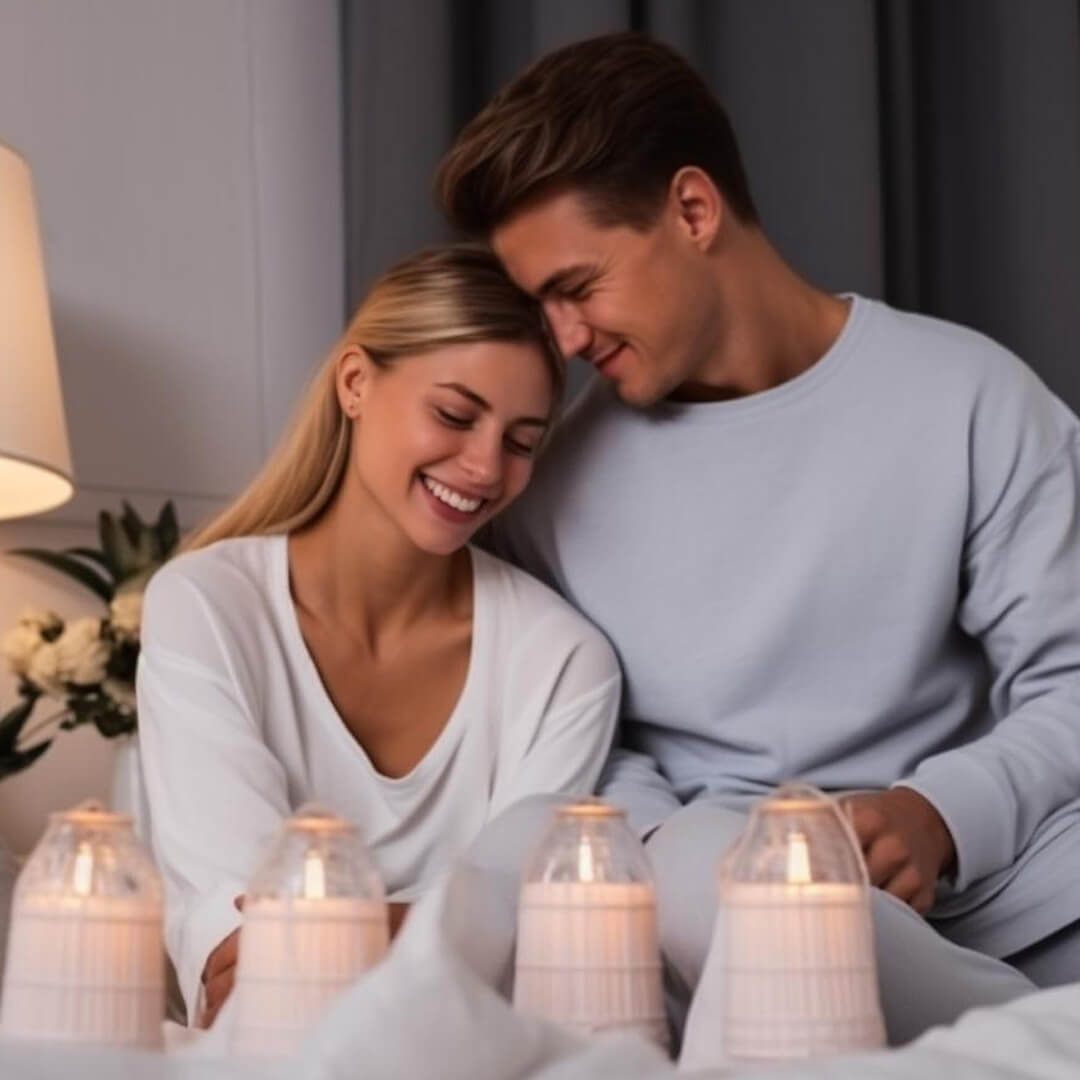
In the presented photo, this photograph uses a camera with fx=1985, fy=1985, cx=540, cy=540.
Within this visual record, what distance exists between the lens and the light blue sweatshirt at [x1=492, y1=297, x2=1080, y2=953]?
1.56 metres

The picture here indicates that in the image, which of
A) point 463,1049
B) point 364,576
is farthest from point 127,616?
point 463,1049

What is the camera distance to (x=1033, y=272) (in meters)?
2.22

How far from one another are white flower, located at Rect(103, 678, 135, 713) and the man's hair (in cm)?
58

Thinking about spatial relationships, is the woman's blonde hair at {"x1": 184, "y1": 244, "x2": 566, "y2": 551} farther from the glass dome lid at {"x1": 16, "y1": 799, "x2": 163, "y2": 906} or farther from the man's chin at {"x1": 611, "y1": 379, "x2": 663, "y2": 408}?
the glass dome lid at {"x1": 16, "y1": 799, "x2": 163, "y2": 906}

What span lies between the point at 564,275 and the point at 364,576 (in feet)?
0.96

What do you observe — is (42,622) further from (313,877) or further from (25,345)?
(313,877)

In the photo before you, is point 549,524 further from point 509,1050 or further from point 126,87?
point 509,1050

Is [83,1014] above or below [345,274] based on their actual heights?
below

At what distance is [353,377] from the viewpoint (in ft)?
5.38

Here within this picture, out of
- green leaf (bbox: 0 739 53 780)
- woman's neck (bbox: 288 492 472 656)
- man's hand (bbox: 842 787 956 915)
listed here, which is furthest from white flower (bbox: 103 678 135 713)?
man's hand (bbox: 842 787 956 915)

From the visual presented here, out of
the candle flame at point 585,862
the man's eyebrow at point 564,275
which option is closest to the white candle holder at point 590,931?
the candle flame at point 585,862

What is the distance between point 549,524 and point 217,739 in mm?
416

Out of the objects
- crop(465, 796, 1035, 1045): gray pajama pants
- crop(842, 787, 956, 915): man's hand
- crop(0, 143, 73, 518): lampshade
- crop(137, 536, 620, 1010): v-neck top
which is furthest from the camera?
crop(0, 143, 73, 518): lampshade

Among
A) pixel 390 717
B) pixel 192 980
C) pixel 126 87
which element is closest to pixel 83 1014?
pixel 192 980
